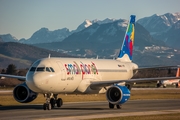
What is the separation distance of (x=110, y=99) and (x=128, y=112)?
431cm

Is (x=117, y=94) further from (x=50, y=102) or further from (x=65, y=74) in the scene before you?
(x=50, y=102)

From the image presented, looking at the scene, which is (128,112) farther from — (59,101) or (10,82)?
(10,82)

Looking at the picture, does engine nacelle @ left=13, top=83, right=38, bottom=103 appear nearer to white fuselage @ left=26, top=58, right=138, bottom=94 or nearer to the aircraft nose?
white fuselage @ left=26, top=58, right=138, bottom=94

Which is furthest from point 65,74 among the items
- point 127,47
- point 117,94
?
point 127,47

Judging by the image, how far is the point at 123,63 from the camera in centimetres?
5988

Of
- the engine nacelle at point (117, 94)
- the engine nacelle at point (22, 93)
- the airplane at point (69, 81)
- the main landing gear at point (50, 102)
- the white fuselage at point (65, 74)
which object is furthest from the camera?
the engine nacelle at point (22, 93)

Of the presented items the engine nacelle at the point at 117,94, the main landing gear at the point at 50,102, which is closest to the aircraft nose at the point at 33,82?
the main landing gear at the point at 50,102

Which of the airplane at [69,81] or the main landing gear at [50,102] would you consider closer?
the airplane at [69,81]

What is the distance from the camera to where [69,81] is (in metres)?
45.4

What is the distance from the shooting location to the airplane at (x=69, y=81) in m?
42.6

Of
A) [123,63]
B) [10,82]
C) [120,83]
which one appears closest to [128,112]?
[120,83]

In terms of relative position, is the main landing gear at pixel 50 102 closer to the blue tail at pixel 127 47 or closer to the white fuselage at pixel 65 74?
the white fuselage at pixel 65 74

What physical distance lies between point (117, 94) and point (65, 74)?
5216 mm

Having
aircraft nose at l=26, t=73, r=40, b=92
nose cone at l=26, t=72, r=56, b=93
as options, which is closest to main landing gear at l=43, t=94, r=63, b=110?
nose cone at l=26, t=72, r=56, b=93
